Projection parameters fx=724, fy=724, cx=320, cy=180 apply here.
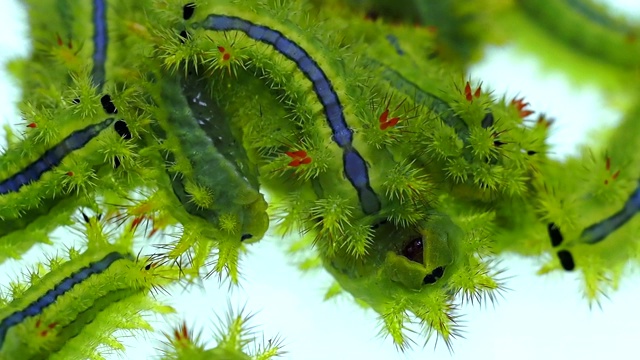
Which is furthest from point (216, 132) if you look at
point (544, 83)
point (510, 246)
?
point (544, 83)

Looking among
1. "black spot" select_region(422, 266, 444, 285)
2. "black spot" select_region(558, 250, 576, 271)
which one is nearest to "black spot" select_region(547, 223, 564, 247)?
"black spot" select_region(558, 250, 576, 271)

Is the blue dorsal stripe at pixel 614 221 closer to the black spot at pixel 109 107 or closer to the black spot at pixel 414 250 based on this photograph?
the black spot at pixel 414 250

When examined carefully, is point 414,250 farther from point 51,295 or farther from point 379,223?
point 51,295

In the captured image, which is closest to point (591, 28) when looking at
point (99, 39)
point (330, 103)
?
point (330, 103)

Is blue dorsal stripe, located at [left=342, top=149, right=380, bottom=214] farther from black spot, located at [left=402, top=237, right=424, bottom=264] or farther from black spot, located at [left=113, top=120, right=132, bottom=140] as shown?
black spot, located at [left=113, top=120, right=132, bottom=140]

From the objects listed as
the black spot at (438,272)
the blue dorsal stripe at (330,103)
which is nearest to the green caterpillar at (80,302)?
the blue dorsal stripe at (330,103)

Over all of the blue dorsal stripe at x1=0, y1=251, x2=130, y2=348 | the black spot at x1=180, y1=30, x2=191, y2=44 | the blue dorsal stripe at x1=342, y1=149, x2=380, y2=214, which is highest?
the black spot at x1=180, y1=30, x2=191, y2=44
